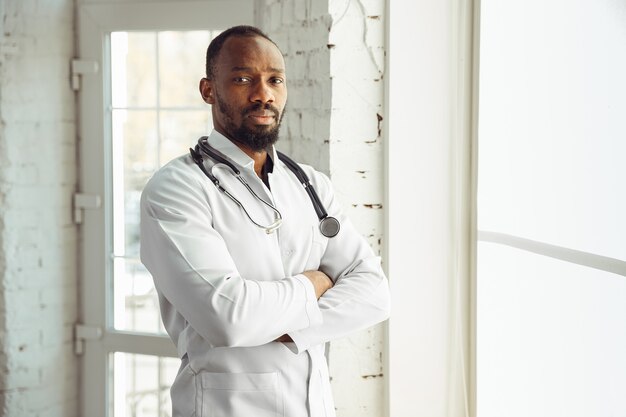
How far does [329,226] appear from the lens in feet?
5.93

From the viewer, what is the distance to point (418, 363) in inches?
93.1

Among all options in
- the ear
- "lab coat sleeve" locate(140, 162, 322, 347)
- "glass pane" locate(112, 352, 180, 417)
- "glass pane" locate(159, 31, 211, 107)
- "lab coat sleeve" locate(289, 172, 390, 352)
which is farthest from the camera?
"glass pane" locate(112, 352, 180, 417)

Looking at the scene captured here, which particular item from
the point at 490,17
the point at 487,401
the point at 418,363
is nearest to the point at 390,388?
the point at 418,363

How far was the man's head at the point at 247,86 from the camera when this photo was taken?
5.65 ft

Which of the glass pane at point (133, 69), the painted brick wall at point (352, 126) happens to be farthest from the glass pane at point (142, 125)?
the painted brick wall at point (352, 126)

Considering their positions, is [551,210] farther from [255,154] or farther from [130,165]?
[130,165]

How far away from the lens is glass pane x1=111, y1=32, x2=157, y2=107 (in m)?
3.15

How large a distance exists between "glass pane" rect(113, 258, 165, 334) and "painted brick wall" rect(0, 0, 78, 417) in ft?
0.65

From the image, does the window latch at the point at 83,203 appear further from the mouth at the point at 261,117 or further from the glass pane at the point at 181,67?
the mouth at the point at 261,117

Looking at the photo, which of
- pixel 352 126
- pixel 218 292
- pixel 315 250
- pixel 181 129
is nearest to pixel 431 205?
pixel 352 126

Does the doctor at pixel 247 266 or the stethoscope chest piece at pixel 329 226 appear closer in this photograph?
the doctor at pixel 247 266

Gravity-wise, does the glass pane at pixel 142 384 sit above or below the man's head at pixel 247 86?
below

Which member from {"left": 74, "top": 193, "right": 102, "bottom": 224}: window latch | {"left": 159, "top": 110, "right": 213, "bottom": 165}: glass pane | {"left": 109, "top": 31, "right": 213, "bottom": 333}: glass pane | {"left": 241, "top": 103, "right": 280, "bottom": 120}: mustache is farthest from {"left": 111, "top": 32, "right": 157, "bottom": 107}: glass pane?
A: {"left": 241, "top": 103, "right": 280, "bottom": 120}: mustache

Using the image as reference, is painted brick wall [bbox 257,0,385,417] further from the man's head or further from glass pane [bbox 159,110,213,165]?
glass pane [bbox 159,110,213,165]
